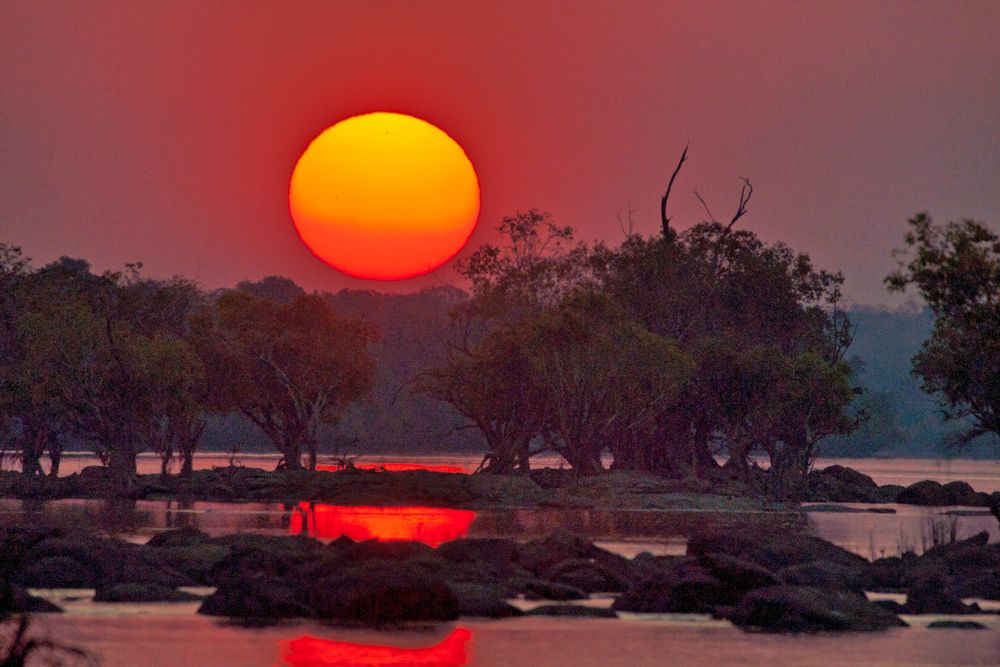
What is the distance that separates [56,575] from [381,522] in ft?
85.5

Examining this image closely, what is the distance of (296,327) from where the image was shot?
8631cm

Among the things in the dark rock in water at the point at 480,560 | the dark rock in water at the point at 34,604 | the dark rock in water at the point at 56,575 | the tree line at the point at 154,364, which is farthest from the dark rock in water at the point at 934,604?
the tree line at the point at 154,364

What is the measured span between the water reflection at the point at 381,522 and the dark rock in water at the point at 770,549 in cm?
1029

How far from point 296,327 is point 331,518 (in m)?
23.7

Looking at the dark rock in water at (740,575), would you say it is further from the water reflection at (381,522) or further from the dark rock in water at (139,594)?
the water reflection at (381,522)

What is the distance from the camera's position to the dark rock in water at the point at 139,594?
3541 cm

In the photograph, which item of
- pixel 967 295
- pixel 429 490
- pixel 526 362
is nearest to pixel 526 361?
pixel 526 362

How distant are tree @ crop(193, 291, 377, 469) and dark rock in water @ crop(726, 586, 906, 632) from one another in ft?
173

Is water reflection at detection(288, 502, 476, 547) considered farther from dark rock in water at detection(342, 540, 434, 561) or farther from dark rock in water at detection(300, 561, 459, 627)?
dark rock in water at detection(300, 561, 459, 627)

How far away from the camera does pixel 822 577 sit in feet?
123

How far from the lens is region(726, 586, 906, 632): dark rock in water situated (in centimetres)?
3281

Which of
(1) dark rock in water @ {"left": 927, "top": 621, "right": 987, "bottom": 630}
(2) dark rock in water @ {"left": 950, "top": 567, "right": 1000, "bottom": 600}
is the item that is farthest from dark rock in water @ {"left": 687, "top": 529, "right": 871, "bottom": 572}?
(1) dark rock in water @ {"left": 927, "top": 621, "right": 987, "bottom": 630}

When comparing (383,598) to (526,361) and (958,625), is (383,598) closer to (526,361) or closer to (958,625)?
(958,625)

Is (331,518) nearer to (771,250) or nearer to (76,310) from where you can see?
(76,310)
